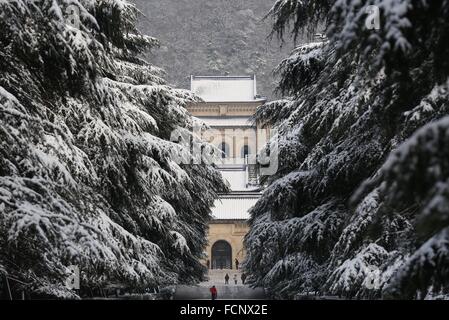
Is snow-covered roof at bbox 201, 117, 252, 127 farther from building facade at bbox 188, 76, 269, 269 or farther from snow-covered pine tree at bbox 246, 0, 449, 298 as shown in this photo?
snow-covered pine tree at bbox 246, 0, 449, 298

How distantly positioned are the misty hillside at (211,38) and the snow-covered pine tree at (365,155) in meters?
92.5

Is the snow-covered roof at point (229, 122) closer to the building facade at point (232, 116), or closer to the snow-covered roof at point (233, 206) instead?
the building facade at point (232, 116)

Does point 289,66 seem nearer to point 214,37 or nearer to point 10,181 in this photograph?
point 10,181

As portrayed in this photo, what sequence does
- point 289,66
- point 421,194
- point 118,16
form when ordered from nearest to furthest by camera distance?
1. point 421,194
2. point 118,16
3. point 289,66

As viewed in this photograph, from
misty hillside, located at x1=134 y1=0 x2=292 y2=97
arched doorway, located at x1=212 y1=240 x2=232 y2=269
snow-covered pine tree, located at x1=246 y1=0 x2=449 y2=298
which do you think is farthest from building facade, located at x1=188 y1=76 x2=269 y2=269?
misty hillside, located at x1=134 y1=0 x2=292 y2=97

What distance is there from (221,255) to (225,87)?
17.2 meters

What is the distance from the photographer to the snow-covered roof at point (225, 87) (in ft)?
185

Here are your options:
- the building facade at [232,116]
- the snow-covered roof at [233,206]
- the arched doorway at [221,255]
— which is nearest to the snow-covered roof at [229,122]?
the building facade at [232,116]

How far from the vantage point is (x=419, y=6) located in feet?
9.51

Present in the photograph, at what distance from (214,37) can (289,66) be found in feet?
379

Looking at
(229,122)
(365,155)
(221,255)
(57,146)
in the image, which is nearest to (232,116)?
(229,122)

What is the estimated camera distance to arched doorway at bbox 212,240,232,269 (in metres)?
48.0

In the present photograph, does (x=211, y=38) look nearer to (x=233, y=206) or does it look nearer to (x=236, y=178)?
(x=236, y=178)
